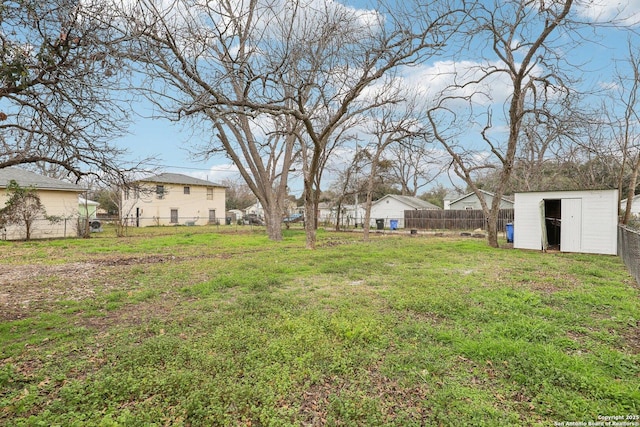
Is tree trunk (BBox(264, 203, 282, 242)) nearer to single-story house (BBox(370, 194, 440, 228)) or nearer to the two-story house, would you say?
the two-story house

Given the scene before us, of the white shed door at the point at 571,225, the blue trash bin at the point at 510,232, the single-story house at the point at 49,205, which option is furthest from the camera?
the single-story house at the point at 49,205

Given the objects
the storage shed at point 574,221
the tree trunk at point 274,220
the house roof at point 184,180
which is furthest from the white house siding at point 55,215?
the storage shed at point 574,221

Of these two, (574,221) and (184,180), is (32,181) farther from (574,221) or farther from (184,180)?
(574,221)

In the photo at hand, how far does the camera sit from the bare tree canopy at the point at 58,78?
3.13 meters

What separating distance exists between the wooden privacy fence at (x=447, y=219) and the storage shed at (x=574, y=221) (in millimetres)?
12986

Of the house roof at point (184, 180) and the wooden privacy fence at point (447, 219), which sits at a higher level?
the house roof at point (184, 180)

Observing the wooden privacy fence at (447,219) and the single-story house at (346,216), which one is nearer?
the wooden privacy fence at (447,219)

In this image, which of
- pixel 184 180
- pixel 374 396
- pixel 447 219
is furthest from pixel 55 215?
pixel 447 219

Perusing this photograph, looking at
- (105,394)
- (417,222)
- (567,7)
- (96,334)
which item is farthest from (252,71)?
(417,222)

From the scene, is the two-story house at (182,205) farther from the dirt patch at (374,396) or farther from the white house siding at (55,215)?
the dirt patch at (374,396)

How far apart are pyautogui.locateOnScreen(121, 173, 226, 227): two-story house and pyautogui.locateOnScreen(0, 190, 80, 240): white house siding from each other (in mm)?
9652

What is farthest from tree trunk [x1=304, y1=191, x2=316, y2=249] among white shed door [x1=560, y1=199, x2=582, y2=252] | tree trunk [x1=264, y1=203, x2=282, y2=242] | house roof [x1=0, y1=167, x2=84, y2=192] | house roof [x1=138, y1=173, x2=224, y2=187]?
house roof [x1=138, y1=173, x2=224, y2=187]

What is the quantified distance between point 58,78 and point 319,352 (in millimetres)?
4005

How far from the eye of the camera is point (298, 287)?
19.0 ft
